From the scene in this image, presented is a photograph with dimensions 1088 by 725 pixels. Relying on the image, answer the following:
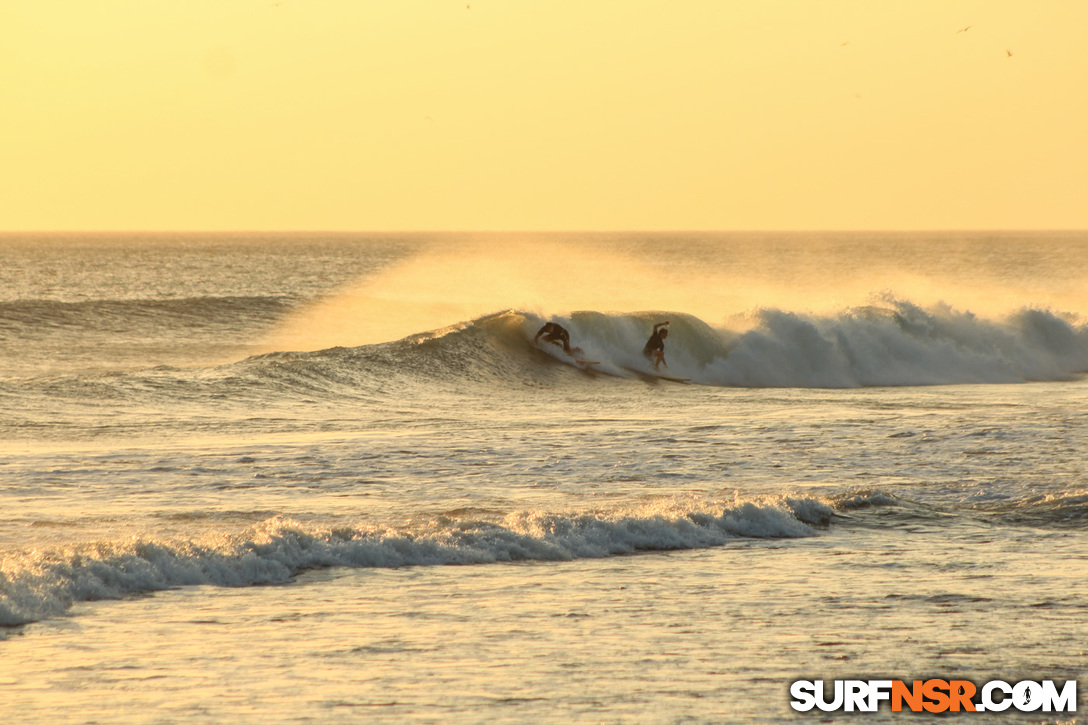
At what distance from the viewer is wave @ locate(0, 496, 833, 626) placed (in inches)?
266

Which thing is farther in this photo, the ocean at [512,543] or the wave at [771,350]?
the wave at [771,350]

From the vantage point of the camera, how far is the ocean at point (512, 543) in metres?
5.25

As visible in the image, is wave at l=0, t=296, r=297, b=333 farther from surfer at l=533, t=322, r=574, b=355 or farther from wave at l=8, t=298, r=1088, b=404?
surfer at l=533, t=322, r=574, b=355

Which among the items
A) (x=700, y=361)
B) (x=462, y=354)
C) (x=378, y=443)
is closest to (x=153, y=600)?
(x=378, y=443)

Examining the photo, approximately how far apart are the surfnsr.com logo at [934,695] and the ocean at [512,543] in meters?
0.08

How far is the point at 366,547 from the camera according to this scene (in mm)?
7781

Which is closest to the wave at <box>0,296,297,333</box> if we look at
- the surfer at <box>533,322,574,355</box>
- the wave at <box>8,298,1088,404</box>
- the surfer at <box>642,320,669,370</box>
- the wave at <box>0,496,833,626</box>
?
the wave at <box>8,298,1088,404</box>

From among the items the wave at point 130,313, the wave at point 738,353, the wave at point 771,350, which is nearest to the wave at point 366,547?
the wave at point 738,353

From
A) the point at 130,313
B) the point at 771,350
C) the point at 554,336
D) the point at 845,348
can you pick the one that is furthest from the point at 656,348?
the point at 130,313

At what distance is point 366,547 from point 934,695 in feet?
13.4

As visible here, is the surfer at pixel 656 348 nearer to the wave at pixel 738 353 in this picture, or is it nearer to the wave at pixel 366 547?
the wave at pixel 738 353

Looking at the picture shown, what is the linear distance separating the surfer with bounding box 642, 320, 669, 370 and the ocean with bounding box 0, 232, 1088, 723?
5.02 ft

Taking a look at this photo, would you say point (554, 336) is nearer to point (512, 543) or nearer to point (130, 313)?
point (512, 543)

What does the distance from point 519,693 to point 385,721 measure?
65 cm
